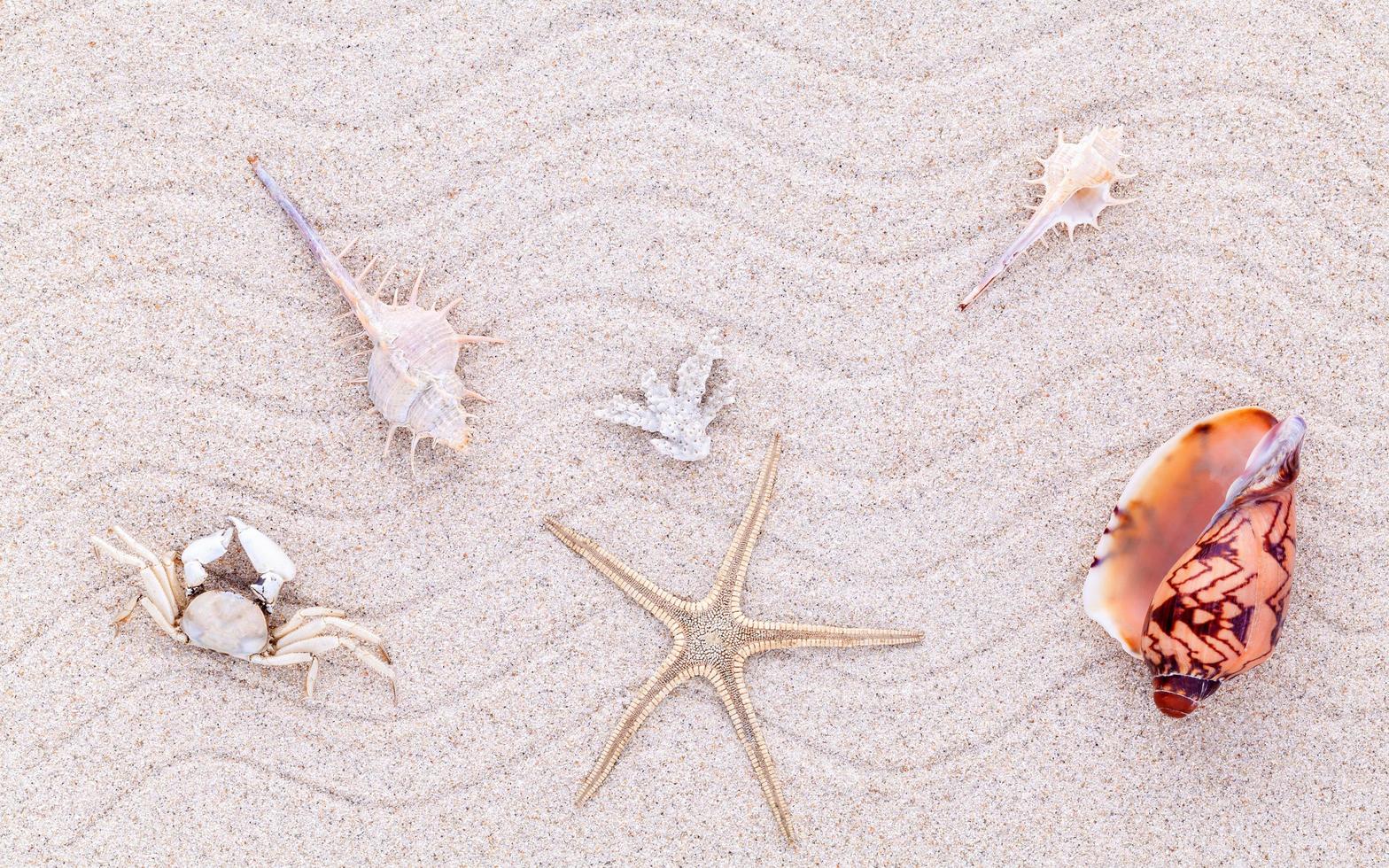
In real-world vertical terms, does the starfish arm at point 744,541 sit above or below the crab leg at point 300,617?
above

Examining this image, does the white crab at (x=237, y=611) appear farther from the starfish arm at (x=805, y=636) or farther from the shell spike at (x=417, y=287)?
the starfish arm at (x=805, y=636)

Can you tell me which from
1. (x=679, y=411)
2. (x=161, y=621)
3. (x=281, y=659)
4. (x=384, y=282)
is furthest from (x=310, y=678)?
(x=679, y=411)

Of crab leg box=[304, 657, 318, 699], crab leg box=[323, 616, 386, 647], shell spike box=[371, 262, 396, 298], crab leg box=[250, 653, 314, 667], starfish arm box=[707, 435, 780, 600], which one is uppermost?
shell spike box=[371, 262, 396, 298]

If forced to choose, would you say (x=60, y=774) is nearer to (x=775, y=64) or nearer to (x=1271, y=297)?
(x=775, y=64)

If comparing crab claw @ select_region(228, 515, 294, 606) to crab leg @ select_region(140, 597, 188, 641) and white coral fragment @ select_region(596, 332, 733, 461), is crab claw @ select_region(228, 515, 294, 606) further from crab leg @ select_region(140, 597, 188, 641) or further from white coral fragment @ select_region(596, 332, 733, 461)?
white coral fragment @ select_region(596, 332, 733, 461)

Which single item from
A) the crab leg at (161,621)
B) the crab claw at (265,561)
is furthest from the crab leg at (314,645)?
the crab leg at (161,621)

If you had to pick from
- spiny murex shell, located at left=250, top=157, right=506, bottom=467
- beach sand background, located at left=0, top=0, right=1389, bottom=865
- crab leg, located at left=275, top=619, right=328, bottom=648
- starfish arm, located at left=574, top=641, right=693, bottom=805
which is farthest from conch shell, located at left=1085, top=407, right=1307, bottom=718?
crab leg, located at left=275, top=619, right=328, bottom=648
